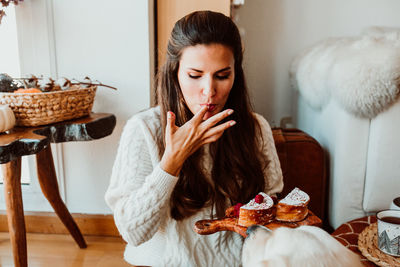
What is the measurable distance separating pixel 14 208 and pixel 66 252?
1.40ft

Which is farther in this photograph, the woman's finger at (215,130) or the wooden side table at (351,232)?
the wooden side table at (351,232)

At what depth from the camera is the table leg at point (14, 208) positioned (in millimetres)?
1247

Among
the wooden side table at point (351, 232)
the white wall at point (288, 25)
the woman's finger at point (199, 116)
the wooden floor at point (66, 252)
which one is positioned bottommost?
the wooden floor at point (66, 252)

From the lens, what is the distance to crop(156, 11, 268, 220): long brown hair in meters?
0.90

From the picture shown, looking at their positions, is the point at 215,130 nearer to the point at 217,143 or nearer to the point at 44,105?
the point at 217,143

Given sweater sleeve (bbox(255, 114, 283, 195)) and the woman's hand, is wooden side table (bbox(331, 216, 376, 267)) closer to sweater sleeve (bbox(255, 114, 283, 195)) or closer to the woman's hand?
sweater sleeve (bbox(255, 114, 283, 195))

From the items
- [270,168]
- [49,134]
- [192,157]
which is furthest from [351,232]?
[49,134]

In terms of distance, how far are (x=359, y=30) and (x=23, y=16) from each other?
1.81m

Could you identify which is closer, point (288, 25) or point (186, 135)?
point (186, 135)

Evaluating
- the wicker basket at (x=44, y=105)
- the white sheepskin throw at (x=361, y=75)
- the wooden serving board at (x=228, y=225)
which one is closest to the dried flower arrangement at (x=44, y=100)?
the wicker basket at (x=44, y=105)

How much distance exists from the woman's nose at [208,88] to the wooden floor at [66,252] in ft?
3.19

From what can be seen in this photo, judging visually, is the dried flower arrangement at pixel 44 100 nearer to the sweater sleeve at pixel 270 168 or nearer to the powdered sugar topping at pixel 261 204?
the sweater sleeve at pixel 270 168

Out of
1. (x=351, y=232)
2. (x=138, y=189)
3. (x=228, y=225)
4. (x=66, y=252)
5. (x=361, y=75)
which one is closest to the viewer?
(x=228, y=225)

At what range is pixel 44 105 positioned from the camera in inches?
47.9
